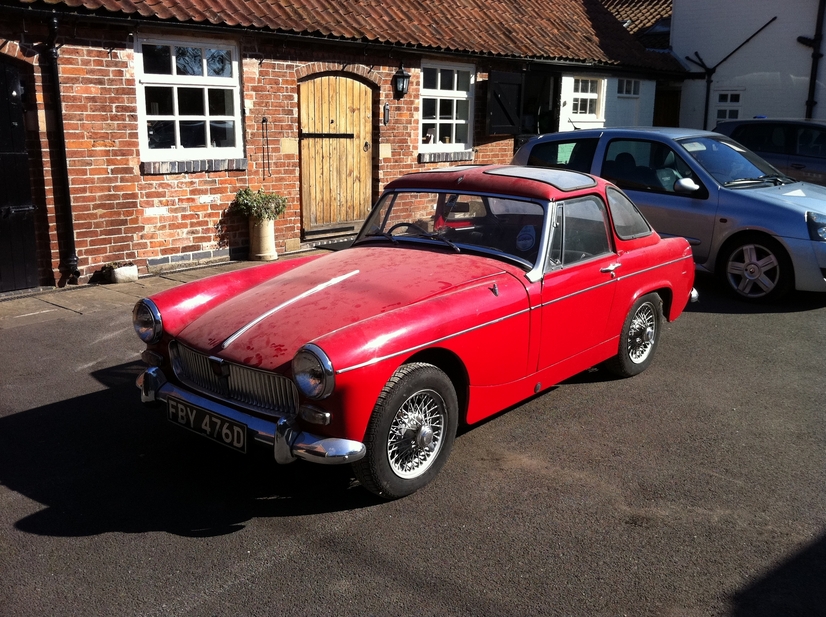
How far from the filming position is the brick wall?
322 inches

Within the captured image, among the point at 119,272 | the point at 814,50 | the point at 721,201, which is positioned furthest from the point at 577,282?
the point at 814,50

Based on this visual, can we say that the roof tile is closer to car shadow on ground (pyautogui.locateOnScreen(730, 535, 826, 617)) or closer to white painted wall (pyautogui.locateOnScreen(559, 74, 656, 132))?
white painted wall (pyautogui.locateOnScreen(559, 74, 656, 132))

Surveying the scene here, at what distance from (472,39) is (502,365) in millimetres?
9430

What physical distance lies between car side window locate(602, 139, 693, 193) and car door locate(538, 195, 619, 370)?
3525 mm

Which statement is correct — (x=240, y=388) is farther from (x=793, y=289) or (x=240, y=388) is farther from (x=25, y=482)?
(x=793, y=289)

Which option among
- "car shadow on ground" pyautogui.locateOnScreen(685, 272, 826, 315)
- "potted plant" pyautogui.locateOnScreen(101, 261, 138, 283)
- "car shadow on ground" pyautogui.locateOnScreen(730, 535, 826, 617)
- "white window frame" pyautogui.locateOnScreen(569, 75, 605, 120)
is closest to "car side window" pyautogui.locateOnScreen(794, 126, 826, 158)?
"car shadow on ground" pyautogui.locateOnScreen(685, 272, 826, 315)

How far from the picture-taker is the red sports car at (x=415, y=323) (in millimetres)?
3754

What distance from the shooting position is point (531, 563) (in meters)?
3.46

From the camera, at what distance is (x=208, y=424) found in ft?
13.0

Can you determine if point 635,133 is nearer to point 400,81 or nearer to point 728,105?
point 400,81

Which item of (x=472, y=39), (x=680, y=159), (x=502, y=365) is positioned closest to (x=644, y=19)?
(x=472, y=39)

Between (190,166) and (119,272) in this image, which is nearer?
(119,272)

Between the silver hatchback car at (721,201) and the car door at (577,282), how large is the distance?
2.64m

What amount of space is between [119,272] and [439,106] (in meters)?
6.09
